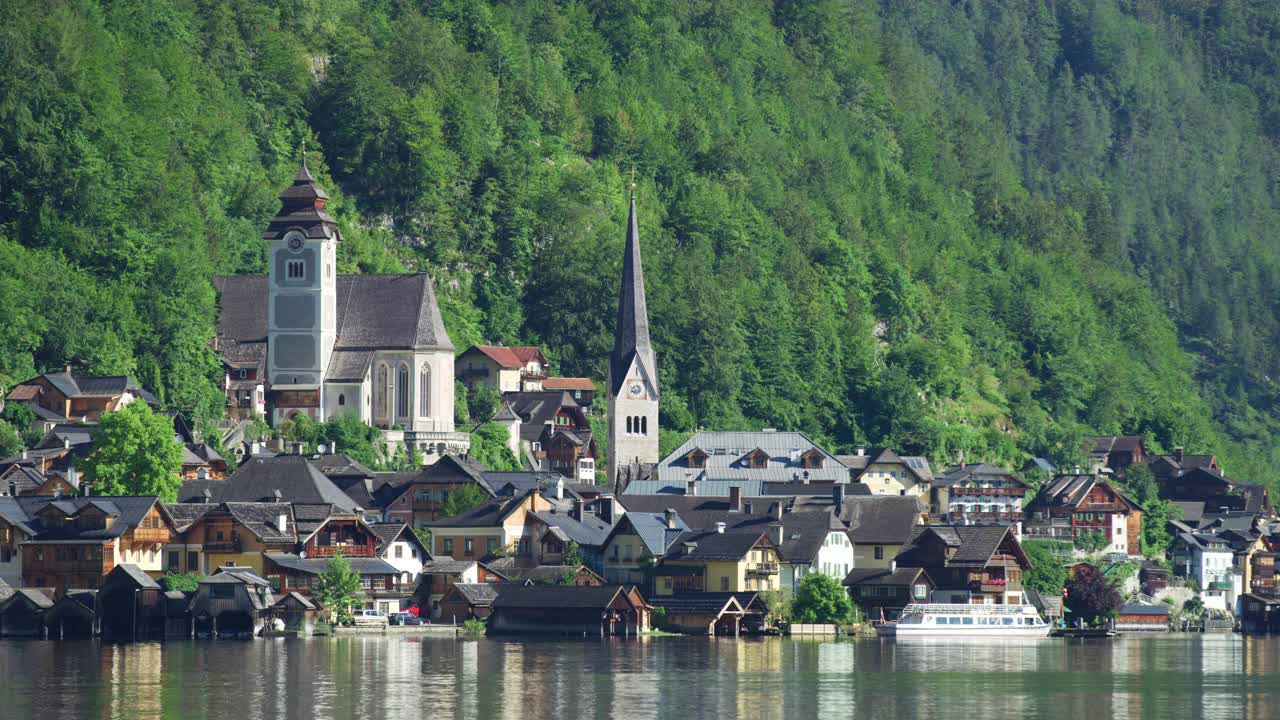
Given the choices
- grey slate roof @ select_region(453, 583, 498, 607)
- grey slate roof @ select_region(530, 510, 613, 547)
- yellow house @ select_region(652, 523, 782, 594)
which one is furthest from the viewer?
grey slate roof @ select_region(530, 510, 613, 547)

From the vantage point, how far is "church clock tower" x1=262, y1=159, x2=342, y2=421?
12212 centimetres

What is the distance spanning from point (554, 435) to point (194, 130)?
24401 millimetres

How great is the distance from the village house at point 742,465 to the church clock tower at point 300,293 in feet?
53.6

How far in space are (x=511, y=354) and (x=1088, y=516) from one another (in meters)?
31.6

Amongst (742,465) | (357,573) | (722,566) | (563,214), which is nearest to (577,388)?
(563,214)

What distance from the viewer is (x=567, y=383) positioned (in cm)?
14025

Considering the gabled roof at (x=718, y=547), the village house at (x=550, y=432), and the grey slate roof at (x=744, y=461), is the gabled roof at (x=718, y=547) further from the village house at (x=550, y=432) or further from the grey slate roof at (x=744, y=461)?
the village house at (x=550, y=432)

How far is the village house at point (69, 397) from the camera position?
107 metres

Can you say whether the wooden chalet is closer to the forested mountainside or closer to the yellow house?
the yellow house

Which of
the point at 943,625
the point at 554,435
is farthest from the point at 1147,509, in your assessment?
the point at 943,625

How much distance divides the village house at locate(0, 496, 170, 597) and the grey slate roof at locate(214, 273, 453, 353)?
33399 mm

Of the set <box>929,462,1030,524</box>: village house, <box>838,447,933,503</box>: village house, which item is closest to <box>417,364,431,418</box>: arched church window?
<box>838,447,933,503</box>: village house

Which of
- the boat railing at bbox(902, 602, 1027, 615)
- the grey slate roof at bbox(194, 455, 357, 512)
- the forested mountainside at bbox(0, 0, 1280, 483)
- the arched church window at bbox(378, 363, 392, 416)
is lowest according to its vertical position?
the boat railing at bbox(902, 602, 1027, 615)

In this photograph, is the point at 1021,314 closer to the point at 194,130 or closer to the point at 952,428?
the point at 952,428
